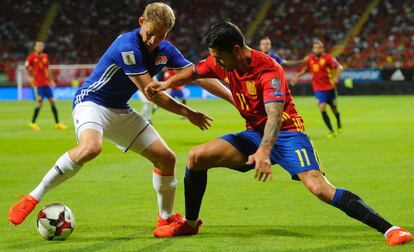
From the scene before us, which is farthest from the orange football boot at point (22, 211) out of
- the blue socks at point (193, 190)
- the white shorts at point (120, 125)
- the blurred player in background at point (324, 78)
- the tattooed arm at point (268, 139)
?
the blurred player in background at point (324, 78)

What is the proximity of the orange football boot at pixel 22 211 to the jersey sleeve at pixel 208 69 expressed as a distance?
73.2 inches

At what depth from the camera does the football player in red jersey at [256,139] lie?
20.1 ft

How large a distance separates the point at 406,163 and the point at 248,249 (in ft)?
22.1

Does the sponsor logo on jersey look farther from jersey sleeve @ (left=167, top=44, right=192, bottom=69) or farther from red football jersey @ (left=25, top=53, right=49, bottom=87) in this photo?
red football jersey @ (left=25, top=53, right=49, bottom=87)

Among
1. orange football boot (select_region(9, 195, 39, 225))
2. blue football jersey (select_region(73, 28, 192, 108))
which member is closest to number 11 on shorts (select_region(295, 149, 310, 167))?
blue football jersey (select_region(73, 28, 192, 108))

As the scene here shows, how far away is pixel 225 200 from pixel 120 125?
7.14ft

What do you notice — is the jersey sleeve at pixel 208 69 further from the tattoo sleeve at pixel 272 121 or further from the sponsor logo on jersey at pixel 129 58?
the tattoo sleeve at pixel 272 121

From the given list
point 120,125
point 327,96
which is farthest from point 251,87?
point 327,96

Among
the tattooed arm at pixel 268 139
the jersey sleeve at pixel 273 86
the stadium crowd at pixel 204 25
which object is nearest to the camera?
the tattooed arm at pixel 268 139

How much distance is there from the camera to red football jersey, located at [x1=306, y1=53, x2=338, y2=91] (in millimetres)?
18870

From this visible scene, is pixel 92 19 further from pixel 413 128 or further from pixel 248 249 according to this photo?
pixel 248 249

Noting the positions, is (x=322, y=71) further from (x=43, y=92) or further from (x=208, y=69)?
(x=208, y=69)

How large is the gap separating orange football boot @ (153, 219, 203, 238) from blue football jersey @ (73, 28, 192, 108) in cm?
124

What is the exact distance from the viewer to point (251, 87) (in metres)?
6.43
